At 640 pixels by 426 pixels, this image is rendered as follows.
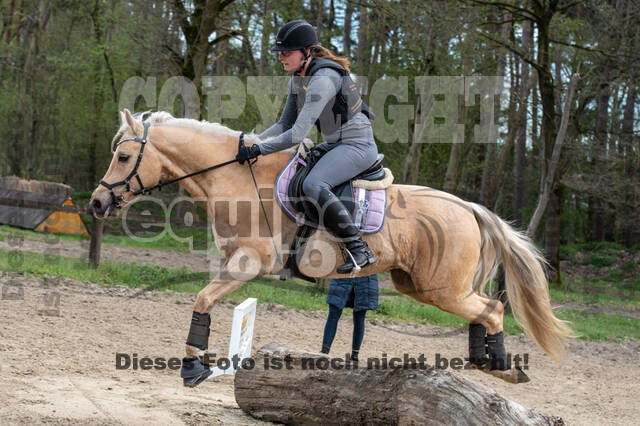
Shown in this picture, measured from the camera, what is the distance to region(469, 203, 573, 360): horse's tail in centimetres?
429

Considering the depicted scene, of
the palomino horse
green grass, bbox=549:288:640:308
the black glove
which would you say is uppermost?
the black glove

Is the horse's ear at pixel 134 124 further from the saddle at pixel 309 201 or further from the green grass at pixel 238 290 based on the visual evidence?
the green grass at pixel 238 290

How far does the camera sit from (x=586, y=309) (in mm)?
11938

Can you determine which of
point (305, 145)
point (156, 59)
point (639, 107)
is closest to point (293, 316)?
point (305, 145)

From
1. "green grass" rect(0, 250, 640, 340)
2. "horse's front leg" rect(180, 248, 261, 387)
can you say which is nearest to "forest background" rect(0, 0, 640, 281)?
"green grass" rect(0, 250, 640, 340)

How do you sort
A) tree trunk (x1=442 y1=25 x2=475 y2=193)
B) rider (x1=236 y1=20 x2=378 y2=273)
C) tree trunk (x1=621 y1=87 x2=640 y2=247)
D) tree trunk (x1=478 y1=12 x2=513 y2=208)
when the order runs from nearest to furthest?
rider (x1=236 y1=20 x2=378 y2=273)
tree trunk (x1=442 y1=25 x2=475 y2=193)
tree trunk (x1=621 y1=87 x2=640 y2=247)
tree trunk (x1=478 y1=12 x2=513 y2=208)

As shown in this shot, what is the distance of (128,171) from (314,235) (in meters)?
1.33

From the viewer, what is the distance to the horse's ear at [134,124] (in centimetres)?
389

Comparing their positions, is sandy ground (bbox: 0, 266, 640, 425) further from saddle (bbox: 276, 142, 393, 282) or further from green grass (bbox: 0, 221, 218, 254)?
green grass (bbox: 0, 221, 218, 254)

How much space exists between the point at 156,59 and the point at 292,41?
33.9ft

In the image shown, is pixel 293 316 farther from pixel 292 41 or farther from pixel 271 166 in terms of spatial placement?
pixel 292 41

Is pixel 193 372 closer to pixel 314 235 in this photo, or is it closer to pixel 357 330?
pixel 314 235

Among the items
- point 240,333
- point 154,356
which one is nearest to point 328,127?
point 240,333

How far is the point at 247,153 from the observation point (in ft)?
12.8
